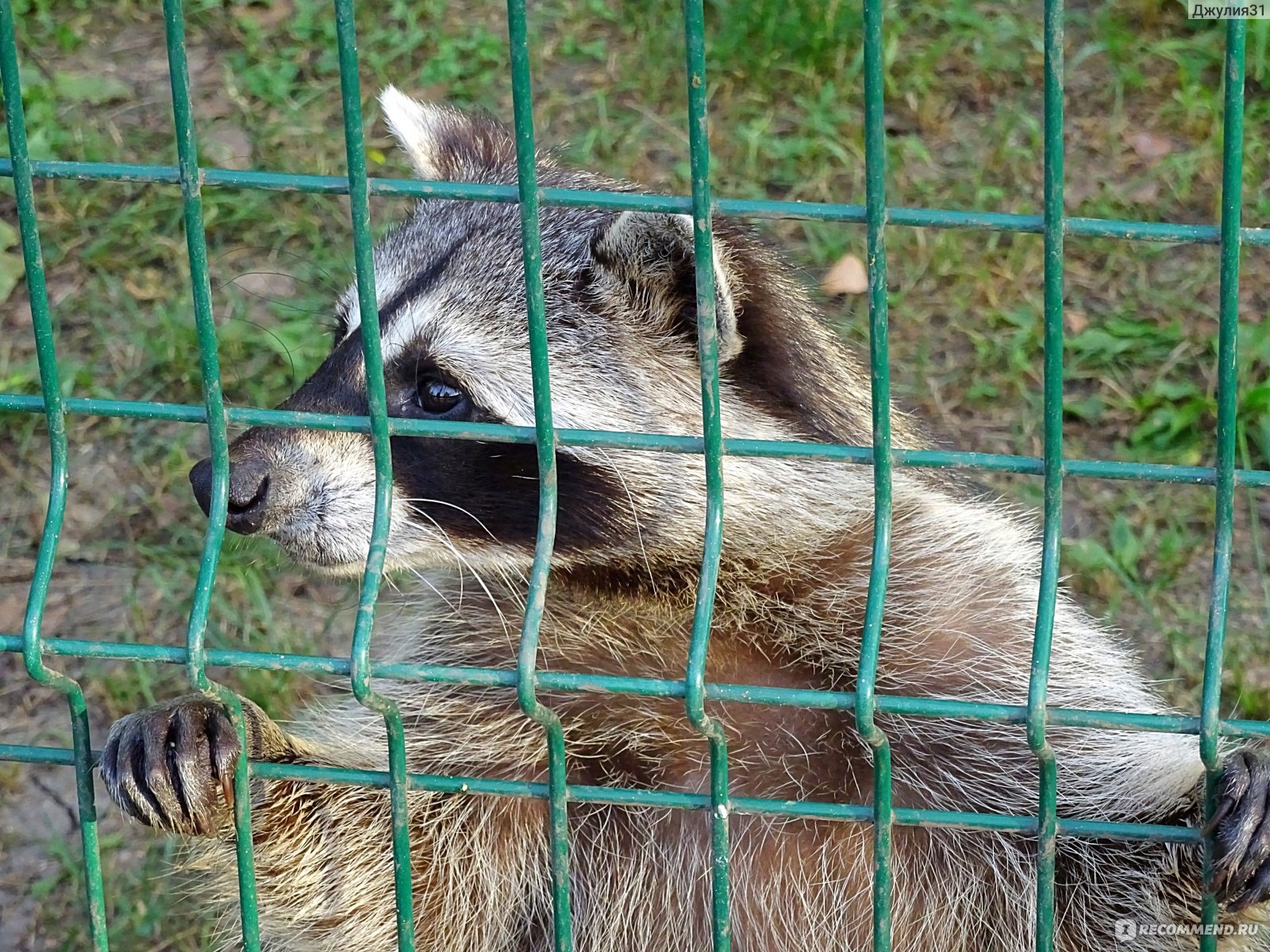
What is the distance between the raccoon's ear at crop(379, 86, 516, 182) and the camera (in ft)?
13.2

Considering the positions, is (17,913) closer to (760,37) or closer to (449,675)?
(449,675)

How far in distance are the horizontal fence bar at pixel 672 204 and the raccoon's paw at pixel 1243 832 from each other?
892 millimetres

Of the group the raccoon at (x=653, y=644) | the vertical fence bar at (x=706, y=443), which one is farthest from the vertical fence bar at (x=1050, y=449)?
the raccoon at (x=653, y=644)

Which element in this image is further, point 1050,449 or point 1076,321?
point 1076,321

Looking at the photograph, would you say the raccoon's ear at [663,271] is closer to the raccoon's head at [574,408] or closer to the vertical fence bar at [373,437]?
the raccoon's head at [574,408]

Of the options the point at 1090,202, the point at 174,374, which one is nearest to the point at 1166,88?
the point at 1090,202

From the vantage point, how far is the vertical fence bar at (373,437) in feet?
7.24

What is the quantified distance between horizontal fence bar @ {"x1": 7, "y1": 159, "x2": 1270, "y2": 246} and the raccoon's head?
3.05ft

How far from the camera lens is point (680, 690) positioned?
2.32m

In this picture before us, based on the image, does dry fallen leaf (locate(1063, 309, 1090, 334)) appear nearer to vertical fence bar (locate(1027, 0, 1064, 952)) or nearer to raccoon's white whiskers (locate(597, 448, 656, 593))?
raccoon's white whiskers (locate(597, 448, 656, 593))

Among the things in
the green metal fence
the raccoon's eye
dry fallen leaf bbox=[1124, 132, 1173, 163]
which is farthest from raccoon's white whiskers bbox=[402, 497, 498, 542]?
dry fallen leaf bbox=[1124, 132, 1173, 163]
